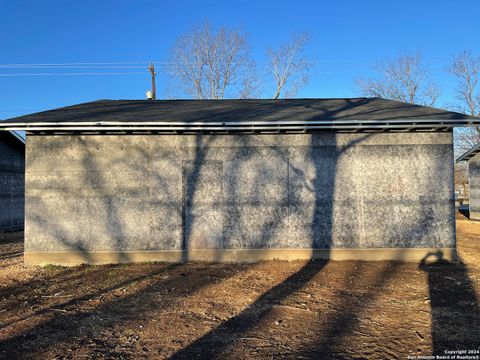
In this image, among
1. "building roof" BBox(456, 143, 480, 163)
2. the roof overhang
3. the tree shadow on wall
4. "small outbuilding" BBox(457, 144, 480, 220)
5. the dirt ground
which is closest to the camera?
the dirt ground

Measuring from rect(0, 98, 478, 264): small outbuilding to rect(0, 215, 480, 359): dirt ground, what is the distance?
0.48 metres

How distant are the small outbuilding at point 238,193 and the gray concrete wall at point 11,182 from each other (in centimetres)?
757

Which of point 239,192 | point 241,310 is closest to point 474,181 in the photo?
point 239,192

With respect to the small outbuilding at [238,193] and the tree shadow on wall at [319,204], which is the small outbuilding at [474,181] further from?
the tree shadow on wall at [319,204]

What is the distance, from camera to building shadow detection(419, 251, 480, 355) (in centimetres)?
Result: 420

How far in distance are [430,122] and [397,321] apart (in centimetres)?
471

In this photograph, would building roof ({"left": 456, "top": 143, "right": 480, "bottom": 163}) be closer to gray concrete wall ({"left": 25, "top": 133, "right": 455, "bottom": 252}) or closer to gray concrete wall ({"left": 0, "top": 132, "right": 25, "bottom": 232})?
gray concrete wall ({"left": 25, "top": 133, "right": 455, "bottom": 252})

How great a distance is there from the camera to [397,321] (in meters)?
4.87

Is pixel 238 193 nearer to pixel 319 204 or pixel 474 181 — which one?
pixel 319 204

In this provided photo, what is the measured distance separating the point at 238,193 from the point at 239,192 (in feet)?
0.11

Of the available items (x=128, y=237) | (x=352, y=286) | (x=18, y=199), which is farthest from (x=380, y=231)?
(x=18, y=199)

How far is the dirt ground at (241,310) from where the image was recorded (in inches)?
162

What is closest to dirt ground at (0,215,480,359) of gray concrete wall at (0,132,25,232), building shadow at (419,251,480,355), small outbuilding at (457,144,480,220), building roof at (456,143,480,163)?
building shadow at (419,251,480,355)

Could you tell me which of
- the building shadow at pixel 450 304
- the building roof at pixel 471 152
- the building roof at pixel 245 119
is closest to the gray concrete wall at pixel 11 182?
the building roof at pixel 245 119
